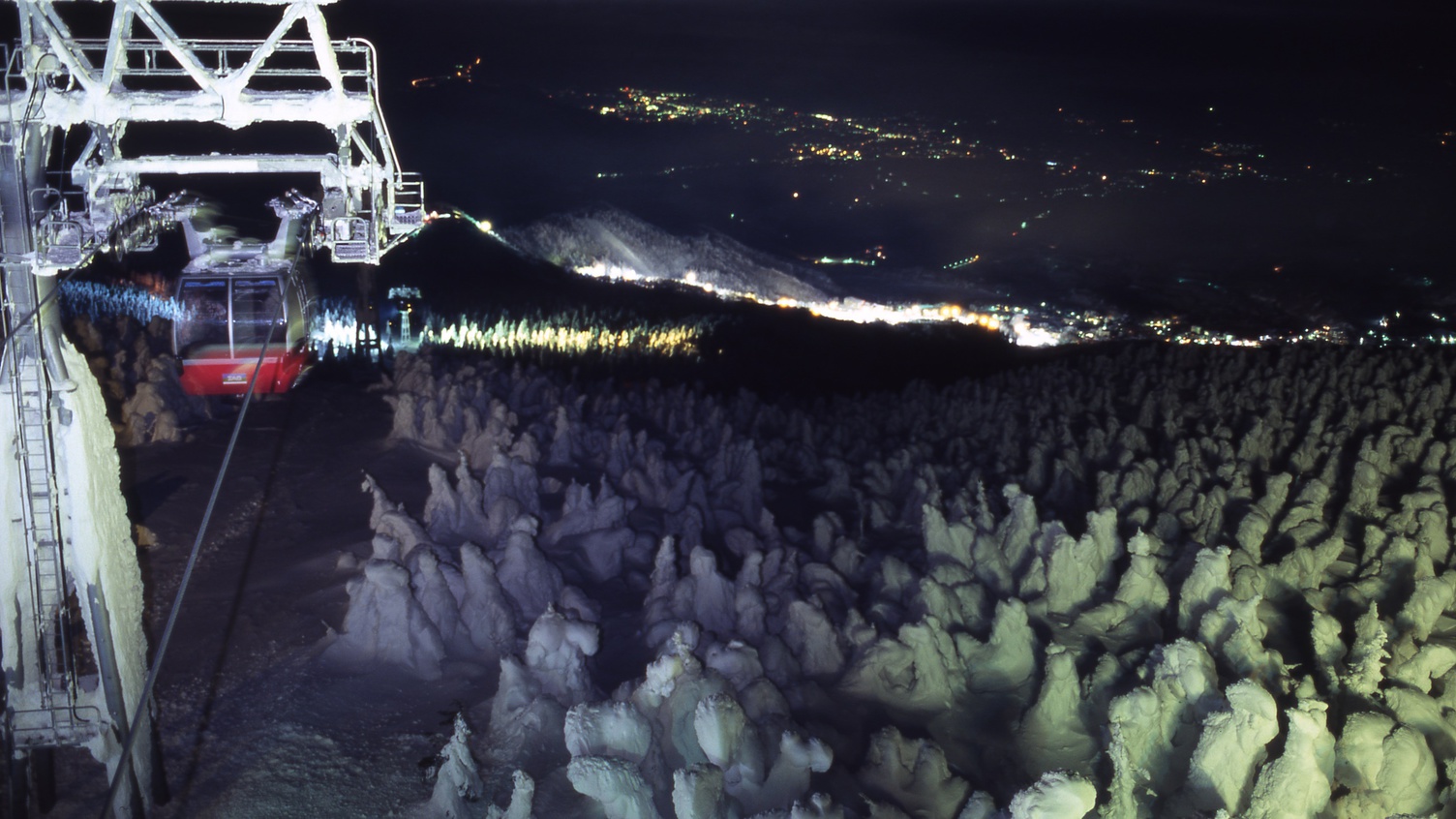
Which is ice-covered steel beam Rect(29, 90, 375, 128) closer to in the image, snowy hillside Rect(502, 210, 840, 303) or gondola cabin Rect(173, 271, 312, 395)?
gondola cabin Rect(173, 271, 312, 395)

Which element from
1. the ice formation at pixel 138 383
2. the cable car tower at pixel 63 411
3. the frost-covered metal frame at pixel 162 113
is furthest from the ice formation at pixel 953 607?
the ice formation at pixel 138 383

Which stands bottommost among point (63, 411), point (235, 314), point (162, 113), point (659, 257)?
point (659, 257)

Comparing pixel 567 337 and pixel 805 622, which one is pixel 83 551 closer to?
pixel 805 622

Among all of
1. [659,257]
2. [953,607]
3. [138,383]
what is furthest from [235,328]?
[659,257]

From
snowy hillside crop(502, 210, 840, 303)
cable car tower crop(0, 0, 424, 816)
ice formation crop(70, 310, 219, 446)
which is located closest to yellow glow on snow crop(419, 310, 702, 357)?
ice formation crop(70, 310, 219, 446)

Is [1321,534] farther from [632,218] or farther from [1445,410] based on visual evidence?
[632,218]
